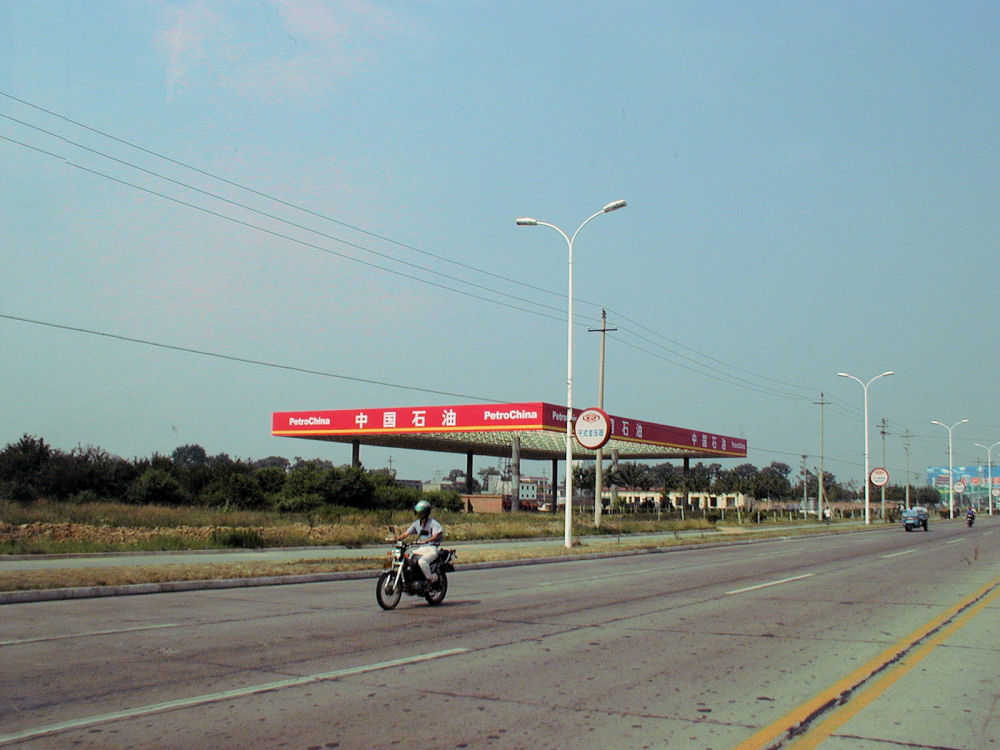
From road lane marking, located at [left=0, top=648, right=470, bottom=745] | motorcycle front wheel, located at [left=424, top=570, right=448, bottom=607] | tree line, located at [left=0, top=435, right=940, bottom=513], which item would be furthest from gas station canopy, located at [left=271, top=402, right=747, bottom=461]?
road lane marking, located at [left=0, top=648, right=470, bottom=745]

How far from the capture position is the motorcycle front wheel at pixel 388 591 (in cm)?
1359

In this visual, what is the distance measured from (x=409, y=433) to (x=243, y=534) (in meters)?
38.8

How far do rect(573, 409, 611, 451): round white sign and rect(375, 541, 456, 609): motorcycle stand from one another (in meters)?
16.0

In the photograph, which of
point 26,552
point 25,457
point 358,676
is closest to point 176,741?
point 358,676

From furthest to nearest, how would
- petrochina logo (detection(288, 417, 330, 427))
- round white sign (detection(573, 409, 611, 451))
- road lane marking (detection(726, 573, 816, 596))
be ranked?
1. petrochina logo (detection(288, 417, 330, 427))
2. round white sign (detection(573, 409, 611, 451))
3. road lane marking (detection(726, 573, 816, 596))

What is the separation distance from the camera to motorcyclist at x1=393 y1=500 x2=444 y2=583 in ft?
46.0

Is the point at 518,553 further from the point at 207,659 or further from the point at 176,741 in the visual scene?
the point at 176,741

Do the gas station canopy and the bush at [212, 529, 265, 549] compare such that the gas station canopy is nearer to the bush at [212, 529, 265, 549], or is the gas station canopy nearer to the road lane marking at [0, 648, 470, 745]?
the bush at [212, 529, 265, 549]

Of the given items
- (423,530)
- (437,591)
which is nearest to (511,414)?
(437,591)

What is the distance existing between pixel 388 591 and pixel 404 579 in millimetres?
405

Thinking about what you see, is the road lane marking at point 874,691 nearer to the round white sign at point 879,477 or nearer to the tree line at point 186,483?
the tree line at point 186,483

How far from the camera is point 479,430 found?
202ft

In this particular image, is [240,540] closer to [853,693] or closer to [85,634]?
[85,634]

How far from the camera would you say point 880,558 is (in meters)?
27.4
